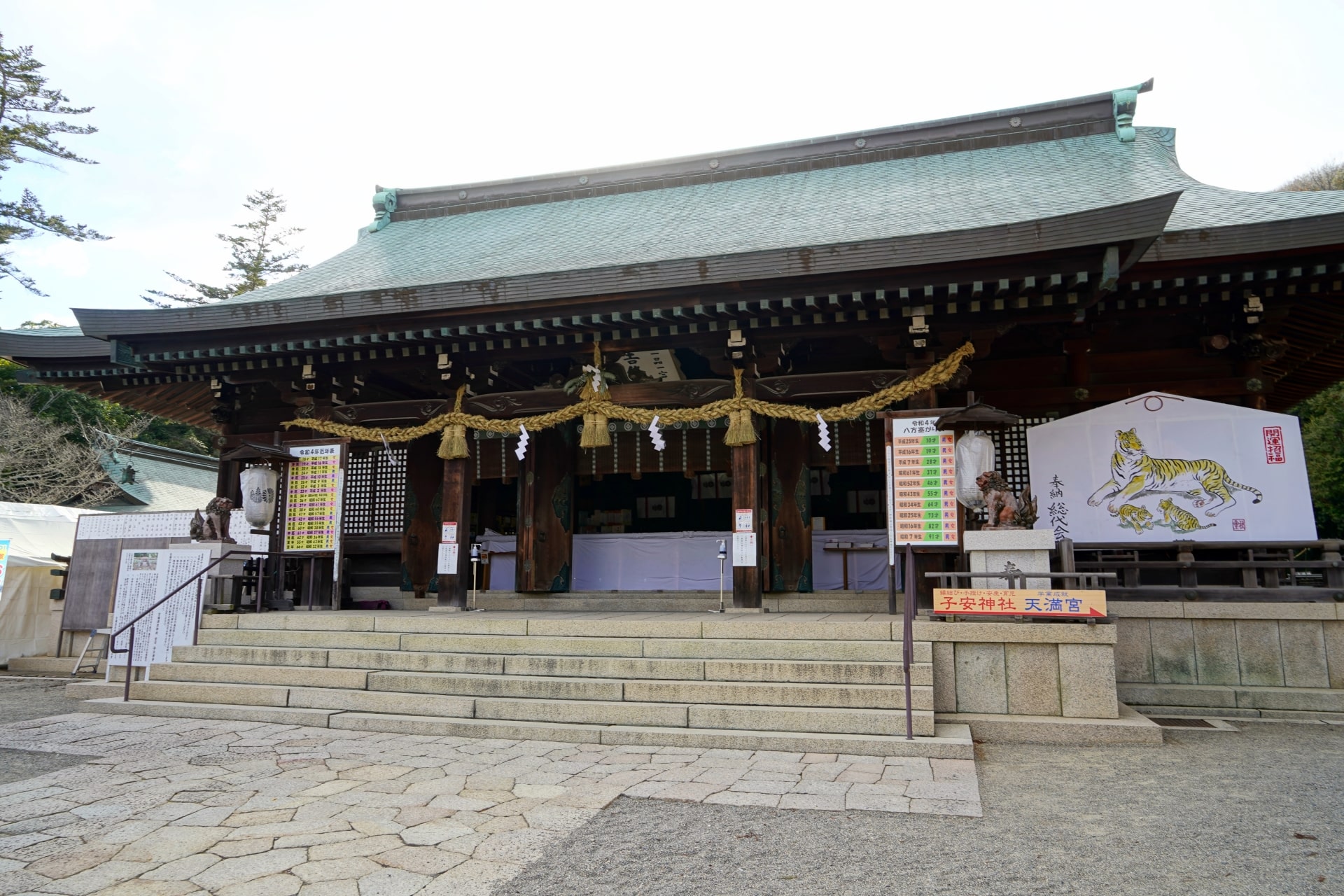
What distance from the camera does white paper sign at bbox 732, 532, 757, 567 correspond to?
28.3 feet

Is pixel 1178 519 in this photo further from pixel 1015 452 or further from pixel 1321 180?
pixel 1321 180

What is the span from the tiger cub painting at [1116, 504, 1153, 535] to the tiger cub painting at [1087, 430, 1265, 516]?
0.06 metres

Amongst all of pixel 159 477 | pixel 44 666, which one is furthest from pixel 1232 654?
pixel 159 477

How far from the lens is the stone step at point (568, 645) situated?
21.4 feet

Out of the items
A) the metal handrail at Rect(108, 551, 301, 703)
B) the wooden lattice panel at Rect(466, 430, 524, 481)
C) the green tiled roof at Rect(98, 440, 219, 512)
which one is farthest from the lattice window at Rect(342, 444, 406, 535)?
the green tiled roof at Rect(98, 440, 219, 512)

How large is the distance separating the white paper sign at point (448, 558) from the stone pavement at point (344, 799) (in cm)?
305

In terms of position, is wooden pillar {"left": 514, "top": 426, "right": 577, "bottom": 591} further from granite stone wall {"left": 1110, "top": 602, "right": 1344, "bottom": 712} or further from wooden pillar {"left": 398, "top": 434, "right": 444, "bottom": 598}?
granite stone wall {"left": 1110, "top": 602, "right": 1344, "bottom": 712}

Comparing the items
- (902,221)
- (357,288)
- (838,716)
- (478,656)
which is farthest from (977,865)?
(357,288)

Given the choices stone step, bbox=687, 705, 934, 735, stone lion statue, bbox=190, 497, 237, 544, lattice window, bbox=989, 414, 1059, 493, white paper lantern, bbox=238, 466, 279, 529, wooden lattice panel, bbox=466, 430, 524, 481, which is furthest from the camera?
wooden lattice panel, bbox=466, 430, 524, 481

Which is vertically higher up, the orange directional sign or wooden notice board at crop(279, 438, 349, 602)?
wooden notice board at crop(279, 438, 349, 602)

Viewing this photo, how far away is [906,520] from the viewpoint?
8070 mm

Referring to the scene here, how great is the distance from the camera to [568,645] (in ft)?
23.5

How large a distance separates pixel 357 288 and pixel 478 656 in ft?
18.1

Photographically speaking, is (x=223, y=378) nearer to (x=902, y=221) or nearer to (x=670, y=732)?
(x=670, y=732)
